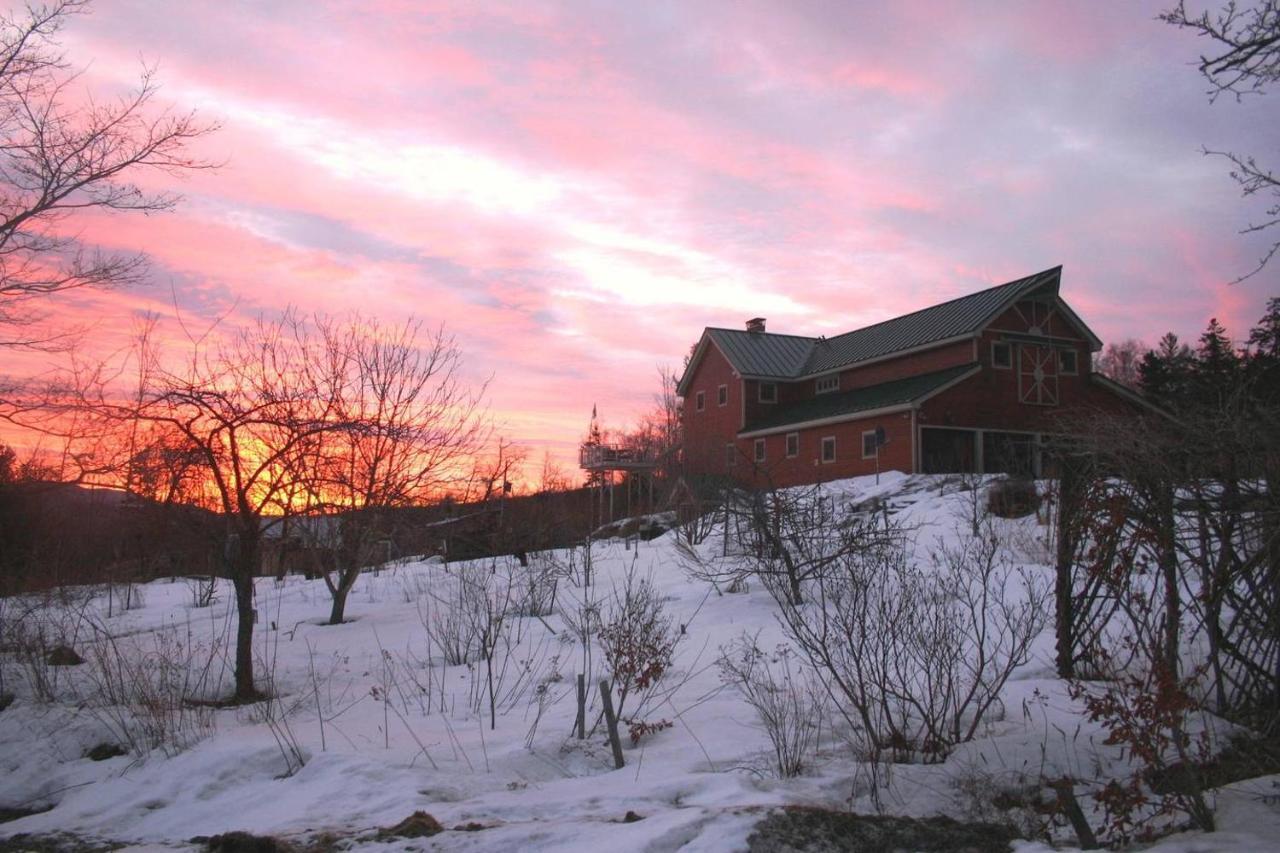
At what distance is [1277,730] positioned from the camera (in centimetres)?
615

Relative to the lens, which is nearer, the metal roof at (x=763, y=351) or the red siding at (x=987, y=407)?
the red siding at (x=987, y=407)

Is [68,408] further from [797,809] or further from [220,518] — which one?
[797,809]

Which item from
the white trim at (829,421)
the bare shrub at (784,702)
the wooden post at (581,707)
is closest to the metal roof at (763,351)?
the white trim at (829,421)

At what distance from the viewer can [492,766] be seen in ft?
22.3

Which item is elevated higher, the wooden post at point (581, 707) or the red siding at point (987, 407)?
the red siding at point (987, 407)

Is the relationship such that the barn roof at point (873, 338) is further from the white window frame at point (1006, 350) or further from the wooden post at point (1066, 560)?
the wooden post at point (1066, 560)

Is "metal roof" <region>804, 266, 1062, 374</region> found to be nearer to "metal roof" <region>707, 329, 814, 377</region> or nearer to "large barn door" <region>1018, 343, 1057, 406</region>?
"metal roof" <region>707, 329, 814, 377</region>

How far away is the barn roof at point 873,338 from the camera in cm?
3150

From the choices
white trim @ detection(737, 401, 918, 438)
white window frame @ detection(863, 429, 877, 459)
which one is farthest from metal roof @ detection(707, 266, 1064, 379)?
white window frame @ detection(863, 429, 877, 459)

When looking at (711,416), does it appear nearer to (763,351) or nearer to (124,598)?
(763,351)

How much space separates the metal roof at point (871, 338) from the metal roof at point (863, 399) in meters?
1.14

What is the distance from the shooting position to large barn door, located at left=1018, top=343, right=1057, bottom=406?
104 ft

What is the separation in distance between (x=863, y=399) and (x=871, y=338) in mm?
4554

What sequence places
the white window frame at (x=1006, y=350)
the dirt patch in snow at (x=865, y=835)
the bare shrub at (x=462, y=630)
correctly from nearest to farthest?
the dirt patch in snow at (x=865, y=835) → the bare shrub at (x=462, y=630) → the white window frame at (x=1006, y=350)
